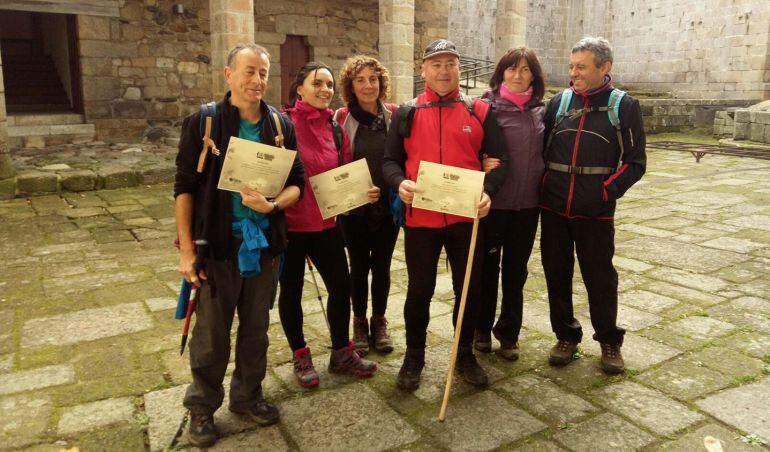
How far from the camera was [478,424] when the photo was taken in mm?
2605

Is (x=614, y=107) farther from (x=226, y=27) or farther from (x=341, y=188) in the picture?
(x=226, y=27)

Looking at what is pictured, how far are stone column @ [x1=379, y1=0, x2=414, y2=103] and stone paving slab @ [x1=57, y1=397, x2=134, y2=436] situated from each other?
8.54 meters

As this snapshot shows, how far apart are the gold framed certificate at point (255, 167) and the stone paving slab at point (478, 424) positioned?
120 cm

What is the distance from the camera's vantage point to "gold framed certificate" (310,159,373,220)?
9.34 ft

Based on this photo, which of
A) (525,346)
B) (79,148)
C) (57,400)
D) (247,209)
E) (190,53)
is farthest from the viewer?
(190,53)

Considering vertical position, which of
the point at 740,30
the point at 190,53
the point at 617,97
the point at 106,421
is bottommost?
the point at 106,421

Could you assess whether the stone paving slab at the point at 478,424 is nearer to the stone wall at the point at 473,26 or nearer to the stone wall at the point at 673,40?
the stone wall at the point at 673,40

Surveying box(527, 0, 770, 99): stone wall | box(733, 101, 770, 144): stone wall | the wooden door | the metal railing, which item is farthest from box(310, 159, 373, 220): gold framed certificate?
box(527, 0, 770, 99): stone wall

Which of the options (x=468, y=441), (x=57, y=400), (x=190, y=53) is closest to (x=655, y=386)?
(x=468, y=441)

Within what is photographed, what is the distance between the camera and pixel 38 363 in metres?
3.19

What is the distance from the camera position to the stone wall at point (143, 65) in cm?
1062

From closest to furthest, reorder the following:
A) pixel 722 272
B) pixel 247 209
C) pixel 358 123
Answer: pixel 247 209 < pixel 358 123 < pixel 722 272

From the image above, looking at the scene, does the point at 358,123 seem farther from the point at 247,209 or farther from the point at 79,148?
the point at 79,148

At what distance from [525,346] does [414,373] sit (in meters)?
0.83
